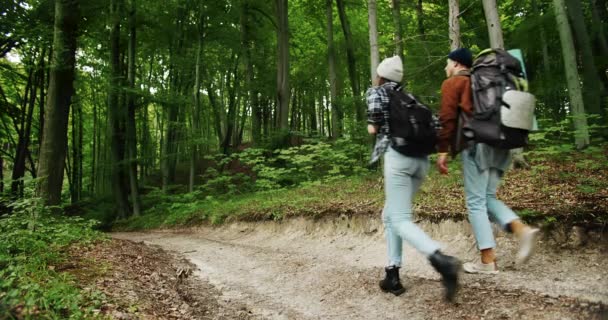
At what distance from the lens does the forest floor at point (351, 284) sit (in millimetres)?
3193

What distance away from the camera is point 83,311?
9.50 ft

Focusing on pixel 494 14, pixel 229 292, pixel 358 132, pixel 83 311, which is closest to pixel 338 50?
pixel 358 132

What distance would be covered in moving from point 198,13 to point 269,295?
637 inches

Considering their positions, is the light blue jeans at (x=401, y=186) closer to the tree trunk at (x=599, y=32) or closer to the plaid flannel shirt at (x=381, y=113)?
the plaid flannel shirt at (x=381, y=113)

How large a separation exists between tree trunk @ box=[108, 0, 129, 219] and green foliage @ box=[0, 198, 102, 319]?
10.00m

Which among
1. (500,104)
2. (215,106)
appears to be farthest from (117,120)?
(500,104)

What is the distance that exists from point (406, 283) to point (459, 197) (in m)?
2.95

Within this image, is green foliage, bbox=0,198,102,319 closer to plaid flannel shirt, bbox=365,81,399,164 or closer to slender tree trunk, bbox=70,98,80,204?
plaid flannel shirt, bbox=365,81,399,164

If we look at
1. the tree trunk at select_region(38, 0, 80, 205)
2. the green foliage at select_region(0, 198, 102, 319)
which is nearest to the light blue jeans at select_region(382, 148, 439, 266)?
the green foliage at select_region(0, 198, 102, 319)

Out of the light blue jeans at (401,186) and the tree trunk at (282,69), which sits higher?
the tree trunk at (282,69)

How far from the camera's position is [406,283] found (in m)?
3.94

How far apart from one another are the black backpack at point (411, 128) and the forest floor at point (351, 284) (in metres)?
1.37

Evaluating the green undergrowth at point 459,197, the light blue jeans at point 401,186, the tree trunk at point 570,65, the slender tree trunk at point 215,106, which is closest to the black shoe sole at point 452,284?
the light blue jeans at point 401,186

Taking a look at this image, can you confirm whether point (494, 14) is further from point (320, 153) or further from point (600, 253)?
point (320, 153)
